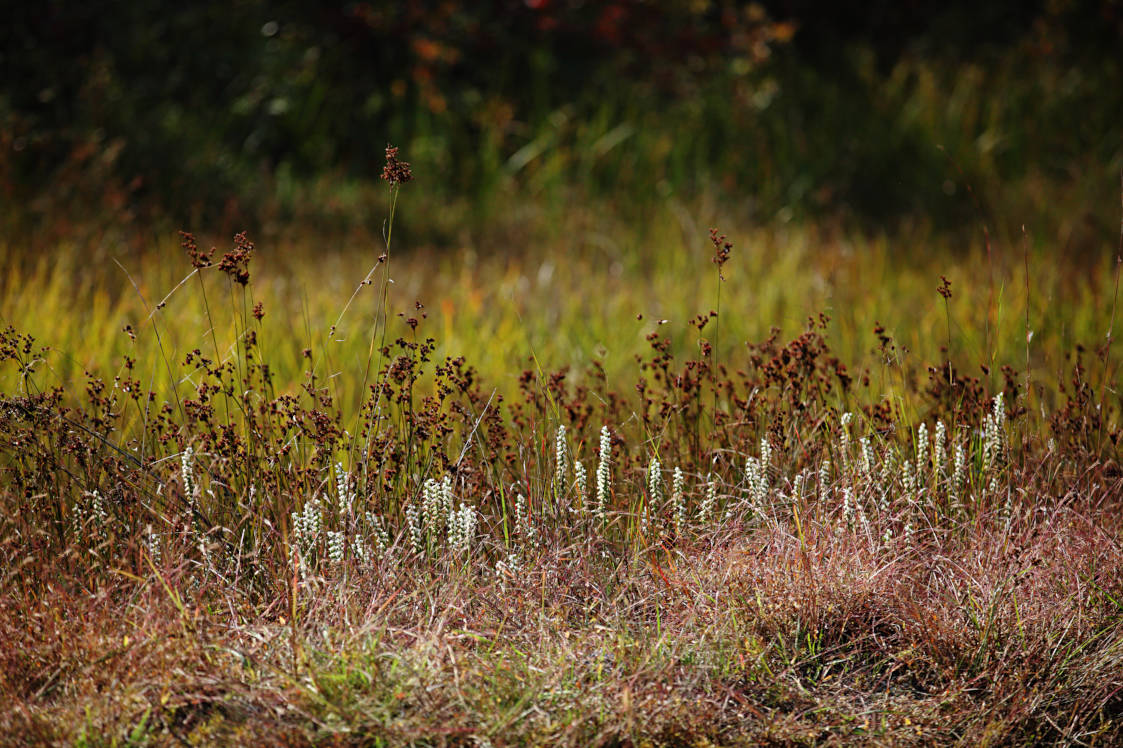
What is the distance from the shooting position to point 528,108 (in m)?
8.15

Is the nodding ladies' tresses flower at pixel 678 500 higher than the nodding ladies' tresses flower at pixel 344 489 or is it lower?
lower

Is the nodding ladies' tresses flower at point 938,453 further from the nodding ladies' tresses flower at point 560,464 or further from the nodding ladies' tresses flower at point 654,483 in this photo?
the nodding ladies' tresses flower at point 560,464

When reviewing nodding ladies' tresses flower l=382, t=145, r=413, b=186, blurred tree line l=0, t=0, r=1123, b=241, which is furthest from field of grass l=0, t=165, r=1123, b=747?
blurred tree line l=0, t=0, r=1123, b=241

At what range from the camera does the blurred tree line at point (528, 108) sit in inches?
264

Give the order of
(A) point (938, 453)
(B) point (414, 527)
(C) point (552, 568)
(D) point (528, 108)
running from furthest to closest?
(D) point (528, 108) → (A) point (938, 453) → (B) point (414, 527) → (C) point (552, 568)

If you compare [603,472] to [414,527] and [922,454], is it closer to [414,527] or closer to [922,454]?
[414,527]

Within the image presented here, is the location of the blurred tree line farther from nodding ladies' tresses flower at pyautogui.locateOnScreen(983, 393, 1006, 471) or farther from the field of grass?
nodding ladies' tresses flower at pyautogui.locateOnScreen(983, 393, 1006, 471)

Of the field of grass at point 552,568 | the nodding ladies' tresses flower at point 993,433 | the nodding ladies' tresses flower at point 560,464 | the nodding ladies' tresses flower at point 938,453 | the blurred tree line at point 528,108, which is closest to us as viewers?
the field of grass at point 552,568

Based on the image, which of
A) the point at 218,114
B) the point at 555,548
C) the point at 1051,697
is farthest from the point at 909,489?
the point at 218,114

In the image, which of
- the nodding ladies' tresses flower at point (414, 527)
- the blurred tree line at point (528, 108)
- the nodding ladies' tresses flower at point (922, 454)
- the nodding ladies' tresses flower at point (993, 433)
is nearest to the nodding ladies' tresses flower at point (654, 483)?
the nodding ladies' tresses flower at point (414, 527)

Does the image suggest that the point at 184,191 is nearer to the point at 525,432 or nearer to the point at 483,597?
the point at 525,432

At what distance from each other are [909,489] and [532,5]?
627 centimetres

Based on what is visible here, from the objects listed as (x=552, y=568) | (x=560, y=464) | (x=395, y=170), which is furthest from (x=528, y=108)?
(x=552, y=568)

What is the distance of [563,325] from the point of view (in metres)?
4.90
